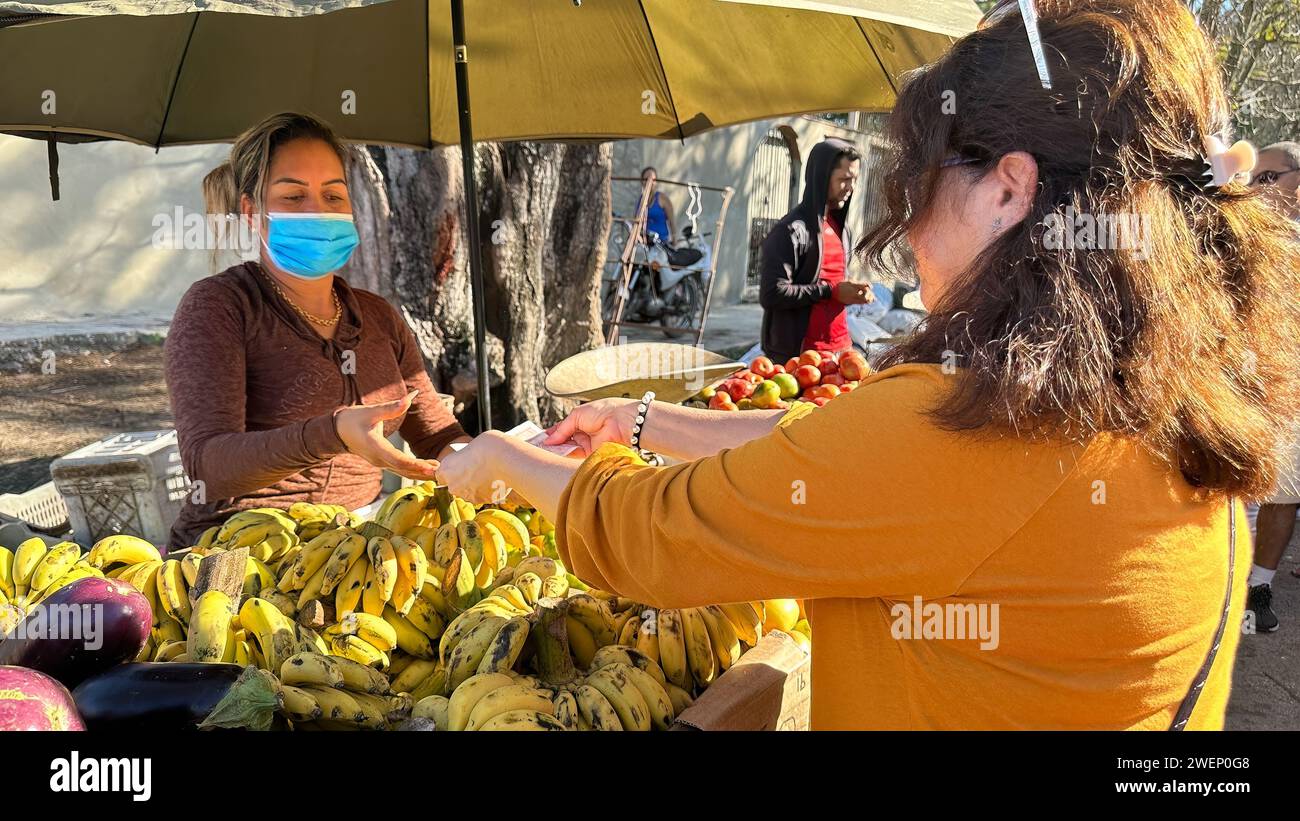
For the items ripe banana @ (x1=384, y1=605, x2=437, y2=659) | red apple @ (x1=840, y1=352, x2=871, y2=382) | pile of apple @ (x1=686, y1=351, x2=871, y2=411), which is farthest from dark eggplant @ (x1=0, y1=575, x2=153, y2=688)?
red apple @ (x1=840, y1=352, x2=871, y2=382)

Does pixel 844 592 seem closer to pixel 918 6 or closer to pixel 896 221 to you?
pixel 896 221

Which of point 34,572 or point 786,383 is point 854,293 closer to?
point 786,383

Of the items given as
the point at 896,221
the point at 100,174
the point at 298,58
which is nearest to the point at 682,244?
the point at 100,174

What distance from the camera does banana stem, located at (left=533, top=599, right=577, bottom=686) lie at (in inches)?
75.3

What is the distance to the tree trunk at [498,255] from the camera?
560cm

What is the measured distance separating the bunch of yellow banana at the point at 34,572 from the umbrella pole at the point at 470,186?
1783 millimetres

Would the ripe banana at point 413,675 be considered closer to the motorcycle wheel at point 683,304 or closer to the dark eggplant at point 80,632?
the dark eggplant at point 80,632

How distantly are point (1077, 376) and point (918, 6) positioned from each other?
1.50 metres

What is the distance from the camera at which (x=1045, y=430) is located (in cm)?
128

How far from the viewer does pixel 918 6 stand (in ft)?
7.77

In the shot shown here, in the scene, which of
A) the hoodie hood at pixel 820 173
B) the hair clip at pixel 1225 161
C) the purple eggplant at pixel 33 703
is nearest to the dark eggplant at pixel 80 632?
the purple eggplant at pixel 33 703

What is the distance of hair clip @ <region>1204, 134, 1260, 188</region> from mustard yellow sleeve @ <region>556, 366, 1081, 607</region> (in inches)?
19.7

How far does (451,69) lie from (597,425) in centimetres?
197

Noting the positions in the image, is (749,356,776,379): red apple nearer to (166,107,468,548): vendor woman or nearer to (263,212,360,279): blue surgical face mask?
(166,107,468,548): vendor woman
